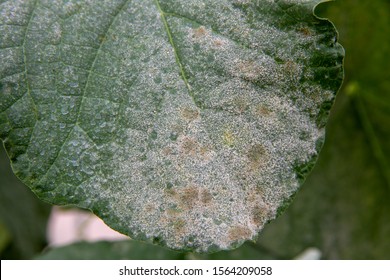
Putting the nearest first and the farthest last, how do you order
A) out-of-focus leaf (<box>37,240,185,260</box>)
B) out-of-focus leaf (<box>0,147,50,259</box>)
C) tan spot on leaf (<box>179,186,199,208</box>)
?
tan spot on leaf (<box>179,186,199,208</box>) → out-of-focus leaf (<box>37,240,185,260</box>) → out-of-focus leaf (<box>0,147,50,259</box>)

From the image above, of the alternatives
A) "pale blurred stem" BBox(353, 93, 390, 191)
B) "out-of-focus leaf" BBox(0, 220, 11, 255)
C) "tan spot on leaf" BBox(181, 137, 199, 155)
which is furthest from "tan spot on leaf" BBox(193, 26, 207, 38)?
"out-of-focus leaf" BBox(0, 220, 11, 255)

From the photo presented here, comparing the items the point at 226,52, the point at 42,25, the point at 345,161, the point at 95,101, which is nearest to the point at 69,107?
the point at 95,101

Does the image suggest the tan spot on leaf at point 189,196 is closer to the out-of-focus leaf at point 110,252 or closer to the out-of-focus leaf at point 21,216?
the out-of-focus leaf at point 110,252

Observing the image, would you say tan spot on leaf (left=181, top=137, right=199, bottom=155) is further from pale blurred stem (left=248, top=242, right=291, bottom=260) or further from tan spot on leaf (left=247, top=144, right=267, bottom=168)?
pale blurred stem (left=248, top=242, right=291, bottom=260)

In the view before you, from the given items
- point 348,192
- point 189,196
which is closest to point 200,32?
point 189,196

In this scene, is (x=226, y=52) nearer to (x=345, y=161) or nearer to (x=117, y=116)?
(x=117, y=116)

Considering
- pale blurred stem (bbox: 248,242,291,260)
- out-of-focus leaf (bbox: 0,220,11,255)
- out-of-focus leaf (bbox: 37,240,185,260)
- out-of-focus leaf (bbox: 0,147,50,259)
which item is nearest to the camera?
out-of-focus leaf (bbox: 37,240,185,260)
